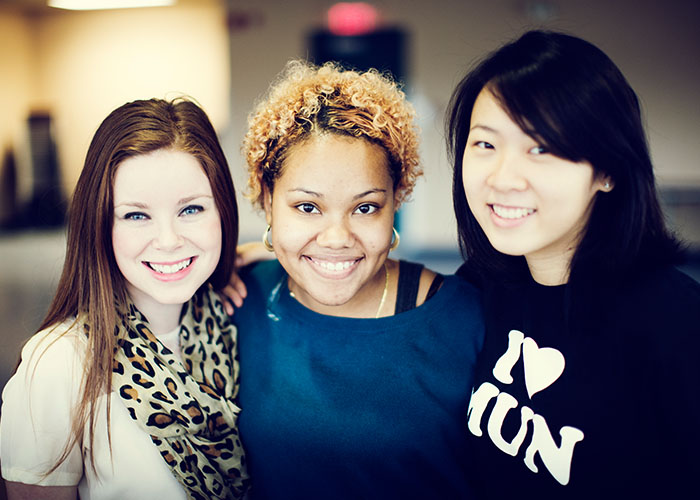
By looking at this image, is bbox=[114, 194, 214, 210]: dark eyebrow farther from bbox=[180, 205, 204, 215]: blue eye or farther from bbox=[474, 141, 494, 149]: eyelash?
bbox=[474, 141, 494, 149]: eyelash

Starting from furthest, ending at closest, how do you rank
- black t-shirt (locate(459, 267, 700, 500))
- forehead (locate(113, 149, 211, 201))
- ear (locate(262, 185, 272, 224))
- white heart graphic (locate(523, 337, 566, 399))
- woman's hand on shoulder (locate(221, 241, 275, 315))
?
woman's hand on shoulder (locate(221, 241, 275, 315))
ear (locate(262, 185, 272, 224))
forehead (locate(113, 149, 211, 201))
white heart graphic (locate(523, 337, 566, 399))
black t-shirt (locate(459, 267, 700, 500))

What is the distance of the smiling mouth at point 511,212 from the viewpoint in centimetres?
128

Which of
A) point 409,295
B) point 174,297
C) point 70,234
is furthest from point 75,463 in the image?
point 409,295

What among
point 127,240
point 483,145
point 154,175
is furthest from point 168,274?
point 483,145

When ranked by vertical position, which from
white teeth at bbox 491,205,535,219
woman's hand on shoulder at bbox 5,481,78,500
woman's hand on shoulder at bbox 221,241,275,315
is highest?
white teeth at bbox 491,205,535,219

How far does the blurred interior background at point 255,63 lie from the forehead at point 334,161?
5.19 meters

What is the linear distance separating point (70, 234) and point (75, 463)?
1.87 ft

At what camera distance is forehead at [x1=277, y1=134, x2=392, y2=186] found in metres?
1.46

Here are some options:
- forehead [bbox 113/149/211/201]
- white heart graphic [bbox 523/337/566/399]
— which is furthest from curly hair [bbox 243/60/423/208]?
white heart graphic [bbox 523/337/566/399]

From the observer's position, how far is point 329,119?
150 centimetres

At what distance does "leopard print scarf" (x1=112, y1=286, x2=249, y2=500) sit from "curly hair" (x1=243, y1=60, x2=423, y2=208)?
0.48 meters

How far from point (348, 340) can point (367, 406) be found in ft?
0.60

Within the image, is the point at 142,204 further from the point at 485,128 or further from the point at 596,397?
the point at 596,397

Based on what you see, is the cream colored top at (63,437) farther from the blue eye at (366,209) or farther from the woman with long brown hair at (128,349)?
the blue eye at (366,209)
